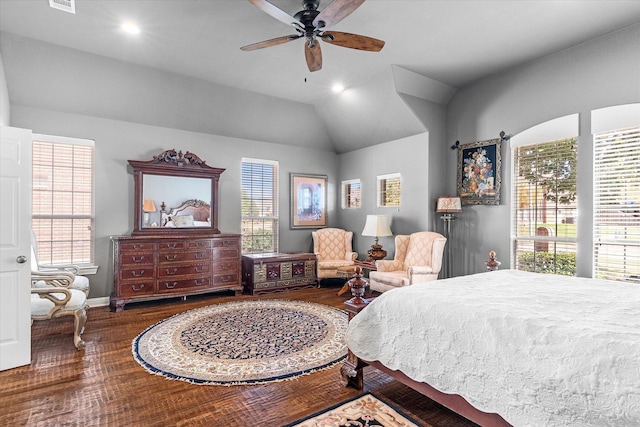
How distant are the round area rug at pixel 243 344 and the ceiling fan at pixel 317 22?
9.55 ft

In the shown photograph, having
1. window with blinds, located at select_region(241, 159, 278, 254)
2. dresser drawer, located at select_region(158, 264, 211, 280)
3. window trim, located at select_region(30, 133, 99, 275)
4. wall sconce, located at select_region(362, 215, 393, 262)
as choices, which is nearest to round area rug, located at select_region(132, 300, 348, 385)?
dresser drawer, located at select_region(158, 264, 211, 280)

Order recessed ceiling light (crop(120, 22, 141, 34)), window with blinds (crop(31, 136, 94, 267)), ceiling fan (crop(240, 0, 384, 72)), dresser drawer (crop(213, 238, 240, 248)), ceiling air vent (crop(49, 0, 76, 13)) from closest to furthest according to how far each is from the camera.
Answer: ceiling fan (crop(240, 0, 384, 72))
ceiling air vent (crop(49, 0, 76, 13))
recessed ceiling light (crop(120, 22, 141, 34))
window with blinds (crop(31, 136, 94, 267))
dresser drawer (crop(213, 238, 240, 248))

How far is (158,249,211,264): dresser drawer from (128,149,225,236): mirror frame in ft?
1.50

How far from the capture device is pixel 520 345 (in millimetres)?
1619

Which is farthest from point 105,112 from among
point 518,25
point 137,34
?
point 518,25

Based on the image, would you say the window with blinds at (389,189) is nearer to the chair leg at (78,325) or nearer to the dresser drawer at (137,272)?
the dresser drawer at (137,272)

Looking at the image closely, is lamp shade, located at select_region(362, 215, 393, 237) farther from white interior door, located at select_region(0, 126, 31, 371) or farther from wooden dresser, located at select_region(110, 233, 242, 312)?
white interior door, located at select_region(0, 126, 31, 371)

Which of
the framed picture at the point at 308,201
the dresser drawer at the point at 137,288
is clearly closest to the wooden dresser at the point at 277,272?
the framed picture at the point at 308,201

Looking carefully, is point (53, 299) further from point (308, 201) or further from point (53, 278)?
point (308, 201)

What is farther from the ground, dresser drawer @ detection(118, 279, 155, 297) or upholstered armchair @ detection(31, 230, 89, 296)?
upholstered armchair @ detection(31, 230, 89, 296)

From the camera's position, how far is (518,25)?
3641mm

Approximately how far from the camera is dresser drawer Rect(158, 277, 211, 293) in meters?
4.96

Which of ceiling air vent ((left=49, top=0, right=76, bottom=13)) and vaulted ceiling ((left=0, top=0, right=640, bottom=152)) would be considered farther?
vaulted ceiling ((left=0, top=0, right=640, bottom=152))

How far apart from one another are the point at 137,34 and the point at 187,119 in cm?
178
